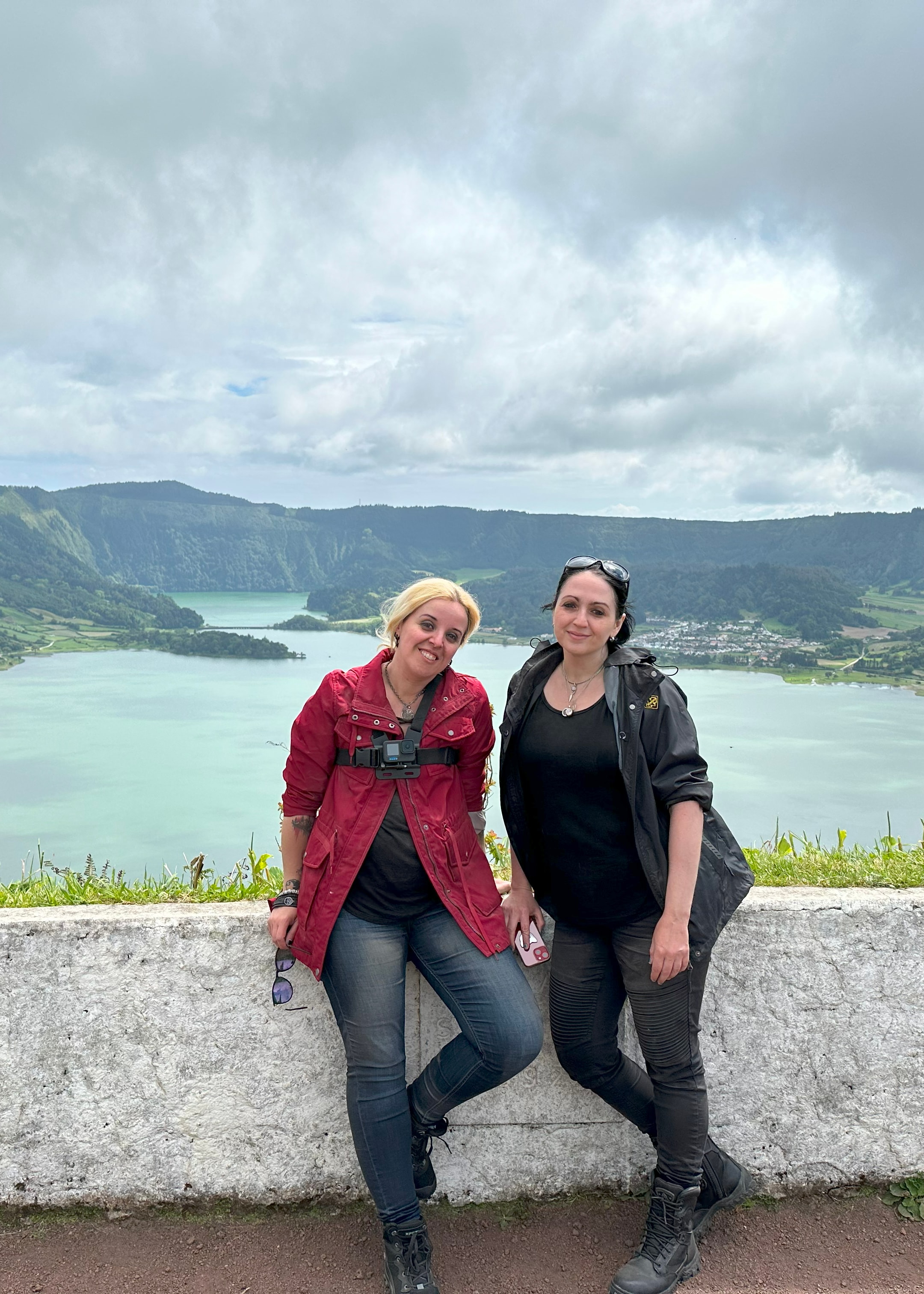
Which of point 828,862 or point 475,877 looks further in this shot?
point 828,862

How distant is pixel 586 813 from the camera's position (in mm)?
2301

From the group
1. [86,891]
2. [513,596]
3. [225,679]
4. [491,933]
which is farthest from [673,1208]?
[225,679]

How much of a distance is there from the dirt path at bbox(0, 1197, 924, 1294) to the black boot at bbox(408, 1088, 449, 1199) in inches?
7.4

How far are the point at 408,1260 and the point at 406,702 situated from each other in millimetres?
1425

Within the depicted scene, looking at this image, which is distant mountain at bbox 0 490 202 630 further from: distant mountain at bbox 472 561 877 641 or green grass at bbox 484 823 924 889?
green grass at bbox 484 823 924 889

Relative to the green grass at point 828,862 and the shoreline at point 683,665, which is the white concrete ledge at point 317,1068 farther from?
the shoreline at point 683,665

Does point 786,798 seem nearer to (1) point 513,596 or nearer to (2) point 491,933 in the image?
(1) point 513,596

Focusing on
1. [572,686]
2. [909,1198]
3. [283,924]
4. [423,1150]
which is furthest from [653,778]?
[909,1198]

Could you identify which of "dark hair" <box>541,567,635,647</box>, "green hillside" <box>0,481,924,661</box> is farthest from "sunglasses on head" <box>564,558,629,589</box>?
"green hillside" <box>0,481,924,661</box>

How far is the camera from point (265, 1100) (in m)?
2.62

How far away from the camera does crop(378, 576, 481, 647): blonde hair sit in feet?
8.25

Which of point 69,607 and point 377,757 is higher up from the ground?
point 377,757

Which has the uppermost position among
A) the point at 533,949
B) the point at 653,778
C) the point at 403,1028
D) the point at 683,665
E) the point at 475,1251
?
the point at 653,778

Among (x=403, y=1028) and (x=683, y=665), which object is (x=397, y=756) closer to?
(x=403, y=1028)
